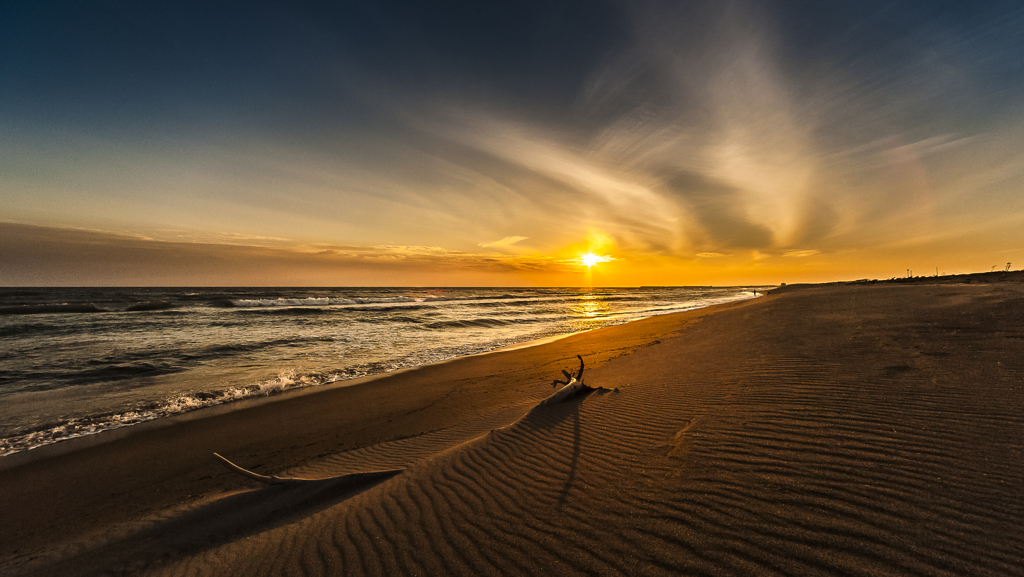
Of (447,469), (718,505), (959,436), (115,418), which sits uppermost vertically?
(959,436)

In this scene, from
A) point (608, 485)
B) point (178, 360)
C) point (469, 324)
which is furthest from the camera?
point (469, 324)

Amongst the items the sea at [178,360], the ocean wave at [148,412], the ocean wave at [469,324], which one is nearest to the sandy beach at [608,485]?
the ocean wave at [148,412]

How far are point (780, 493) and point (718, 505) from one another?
535 millimetres

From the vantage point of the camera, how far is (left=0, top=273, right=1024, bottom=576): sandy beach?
251 cm

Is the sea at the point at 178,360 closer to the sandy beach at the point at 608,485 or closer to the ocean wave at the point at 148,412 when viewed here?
the ocean wave at the point at 148,412

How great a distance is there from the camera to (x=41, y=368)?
10.8 metres

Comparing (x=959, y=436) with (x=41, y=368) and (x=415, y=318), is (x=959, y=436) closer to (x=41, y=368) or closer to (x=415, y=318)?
(x=41, y=368)

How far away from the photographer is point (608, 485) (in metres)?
3.48

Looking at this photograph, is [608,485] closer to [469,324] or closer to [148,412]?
[148,412]

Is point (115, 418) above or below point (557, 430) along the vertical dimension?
below

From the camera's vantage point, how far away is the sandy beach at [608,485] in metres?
2.51

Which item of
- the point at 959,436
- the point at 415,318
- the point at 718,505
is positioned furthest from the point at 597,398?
the point at 415,318

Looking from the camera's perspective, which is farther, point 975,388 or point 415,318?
point 415,318

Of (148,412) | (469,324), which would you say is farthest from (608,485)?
(469,324)
